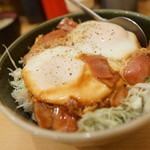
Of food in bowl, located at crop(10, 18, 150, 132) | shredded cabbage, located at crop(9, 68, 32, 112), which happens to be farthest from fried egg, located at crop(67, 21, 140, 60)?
shredded cabbage, located at crop(9, 68, 32, 112)

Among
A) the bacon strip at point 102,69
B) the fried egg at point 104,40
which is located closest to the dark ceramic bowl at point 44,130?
the fried egg at point 104,40

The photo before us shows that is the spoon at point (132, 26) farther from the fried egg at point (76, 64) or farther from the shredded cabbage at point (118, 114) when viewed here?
the shredded cabbage at point (118, 114)

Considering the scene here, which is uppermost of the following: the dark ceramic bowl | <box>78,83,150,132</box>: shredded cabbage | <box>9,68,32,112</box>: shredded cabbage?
the dark ceramic bowl

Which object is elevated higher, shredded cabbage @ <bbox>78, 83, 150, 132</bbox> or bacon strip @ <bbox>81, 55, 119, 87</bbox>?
bacon strip @ <bbox>81, 55, 119, 87</bbox>

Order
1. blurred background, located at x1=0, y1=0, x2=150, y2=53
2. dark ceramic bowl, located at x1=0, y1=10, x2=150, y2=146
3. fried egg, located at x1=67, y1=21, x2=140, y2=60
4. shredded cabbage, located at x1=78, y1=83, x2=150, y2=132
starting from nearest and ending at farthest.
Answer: dark ceramic bowl, located at x1=0, y1=10, x2=150, y2=146 → shredded cabbage, located at x1=78, y1=83, x2=150, y2=132 → fried egg, located at x1=67, y1=21, x2=140, y2=60 → blurred background, located at x1=0, y1=0, x2=150, y2=53

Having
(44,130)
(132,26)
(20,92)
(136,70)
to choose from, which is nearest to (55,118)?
(44,130)

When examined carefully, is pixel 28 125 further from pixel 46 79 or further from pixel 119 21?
pixel 119 21

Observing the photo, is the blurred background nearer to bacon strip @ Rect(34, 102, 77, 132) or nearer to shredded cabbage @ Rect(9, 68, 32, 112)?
shredded cabbage @ Rect(9, 68, 32, 112)

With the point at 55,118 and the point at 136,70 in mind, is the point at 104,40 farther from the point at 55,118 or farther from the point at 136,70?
the point at 55,118
